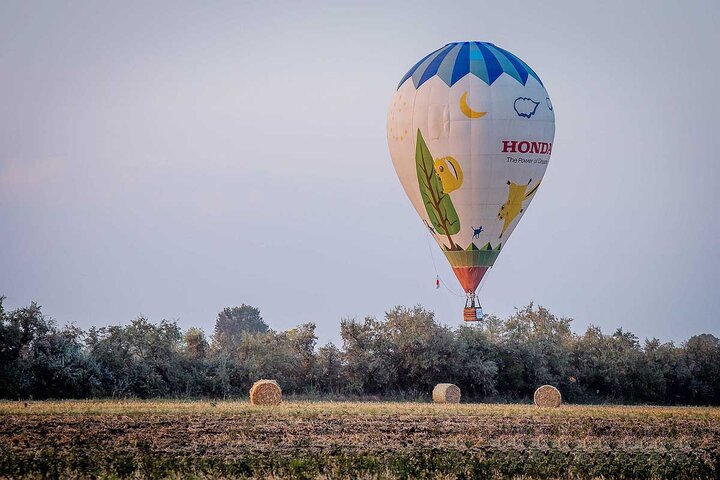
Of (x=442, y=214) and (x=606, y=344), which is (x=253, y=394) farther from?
(x=606, y=344)

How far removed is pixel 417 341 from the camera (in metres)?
53.1

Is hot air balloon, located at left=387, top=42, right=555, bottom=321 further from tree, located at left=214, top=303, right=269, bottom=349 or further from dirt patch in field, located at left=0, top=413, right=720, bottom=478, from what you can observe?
tree, located at left=214, top=303, right=269, bottom=349

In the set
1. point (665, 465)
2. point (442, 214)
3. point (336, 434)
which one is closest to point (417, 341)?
point (442, 214)

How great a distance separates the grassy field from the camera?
936 inches

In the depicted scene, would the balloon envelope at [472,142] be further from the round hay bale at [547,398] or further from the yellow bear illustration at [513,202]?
the round hay bale at [547,398]

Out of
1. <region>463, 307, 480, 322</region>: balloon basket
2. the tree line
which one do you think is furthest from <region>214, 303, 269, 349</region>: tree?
<region>463, 307, 480, 322</region>: balloon basket

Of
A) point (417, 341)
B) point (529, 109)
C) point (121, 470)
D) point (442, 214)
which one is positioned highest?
point (529, 109)

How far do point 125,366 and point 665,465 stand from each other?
26.7m

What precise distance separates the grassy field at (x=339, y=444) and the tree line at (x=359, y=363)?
9.20m

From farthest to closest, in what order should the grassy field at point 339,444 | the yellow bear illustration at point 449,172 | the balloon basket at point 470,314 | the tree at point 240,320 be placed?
the tree at point 240,320
the balloon basket at point 470,314
the yellow bear illustration at point 449,172
the grassy field at point 339,444

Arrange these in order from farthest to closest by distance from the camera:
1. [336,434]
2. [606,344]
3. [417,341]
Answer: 1. [606,344]
2. [417,341]
3. [336,434]

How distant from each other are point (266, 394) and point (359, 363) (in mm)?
12245

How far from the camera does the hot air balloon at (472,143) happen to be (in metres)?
42.7

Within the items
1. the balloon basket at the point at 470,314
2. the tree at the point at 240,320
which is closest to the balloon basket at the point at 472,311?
the balloon basket at the point at 470,314
